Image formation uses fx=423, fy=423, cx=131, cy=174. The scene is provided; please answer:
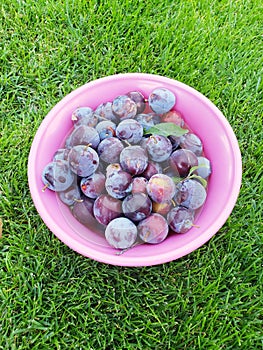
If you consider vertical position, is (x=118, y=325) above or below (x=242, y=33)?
below

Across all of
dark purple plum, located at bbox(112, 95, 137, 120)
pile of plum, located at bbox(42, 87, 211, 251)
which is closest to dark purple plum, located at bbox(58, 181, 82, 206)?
pile of plum, located at bbox(42, 87, 211, 251)

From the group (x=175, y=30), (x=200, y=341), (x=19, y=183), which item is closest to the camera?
(x=200, y=341)

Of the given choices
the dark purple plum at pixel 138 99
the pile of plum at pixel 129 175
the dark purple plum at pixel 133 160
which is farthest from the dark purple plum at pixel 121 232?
the dark purple plum at pixel 138 99

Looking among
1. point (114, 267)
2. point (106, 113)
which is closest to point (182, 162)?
point (106, 113)

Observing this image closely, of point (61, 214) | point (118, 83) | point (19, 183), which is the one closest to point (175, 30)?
point (118, 83)

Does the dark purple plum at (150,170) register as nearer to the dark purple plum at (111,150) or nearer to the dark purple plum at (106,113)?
the dark purple plum at (111,150)

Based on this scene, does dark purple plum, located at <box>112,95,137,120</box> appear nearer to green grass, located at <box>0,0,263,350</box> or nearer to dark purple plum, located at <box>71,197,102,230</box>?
dark purple plum, located at <box>71,197,102,230</box>

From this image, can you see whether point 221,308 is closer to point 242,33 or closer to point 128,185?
point 128,185
